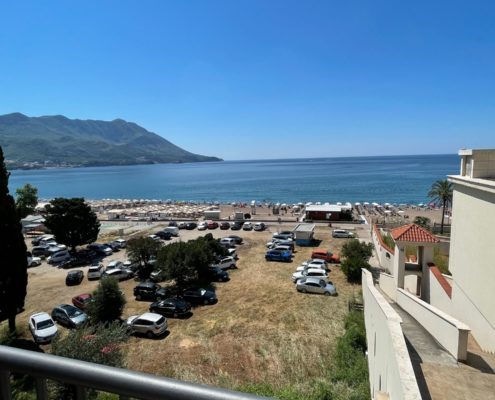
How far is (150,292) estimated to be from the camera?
21.3 metres

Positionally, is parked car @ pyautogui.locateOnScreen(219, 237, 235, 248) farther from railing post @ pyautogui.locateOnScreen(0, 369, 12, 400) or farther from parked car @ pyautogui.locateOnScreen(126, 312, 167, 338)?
railing post @ pyautogui.locateOnScreen(0, 369, 12, 400)

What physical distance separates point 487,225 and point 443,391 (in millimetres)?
4678

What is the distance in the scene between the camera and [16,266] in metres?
16.4

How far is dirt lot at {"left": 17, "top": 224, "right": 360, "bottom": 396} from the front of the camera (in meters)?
13.4

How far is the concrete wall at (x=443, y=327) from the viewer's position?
29.2 ft

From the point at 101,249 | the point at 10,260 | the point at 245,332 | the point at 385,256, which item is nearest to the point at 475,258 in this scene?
the point at 245,332

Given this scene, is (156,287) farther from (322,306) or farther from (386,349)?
(386,349)

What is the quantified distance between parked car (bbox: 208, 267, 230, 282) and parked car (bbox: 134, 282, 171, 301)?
3.62m

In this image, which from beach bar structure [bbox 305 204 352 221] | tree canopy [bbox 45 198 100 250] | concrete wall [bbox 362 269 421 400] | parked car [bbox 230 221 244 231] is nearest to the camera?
concrete wall [bbox 362 269 421 400]

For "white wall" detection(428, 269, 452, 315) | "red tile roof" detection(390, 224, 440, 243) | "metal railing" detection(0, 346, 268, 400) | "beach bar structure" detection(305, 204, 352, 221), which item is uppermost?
"metal railing" detection(0, 346, 268, 400)

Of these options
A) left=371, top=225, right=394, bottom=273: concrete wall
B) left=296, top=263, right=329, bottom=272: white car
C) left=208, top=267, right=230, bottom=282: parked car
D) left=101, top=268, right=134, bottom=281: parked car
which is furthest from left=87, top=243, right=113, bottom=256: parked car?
left=371, top=225, right=394, bottom=273: concrete wall

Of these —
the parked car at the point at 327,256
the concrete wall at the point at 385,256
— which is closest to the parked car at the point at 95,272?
the parked car at the point at 327,256

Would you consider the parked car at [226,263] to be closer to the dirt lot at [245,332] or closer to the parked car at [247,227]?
the dirt lot at [245,332]

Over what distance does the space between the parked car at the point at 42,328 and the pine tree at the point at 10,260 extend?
0.96 meters
